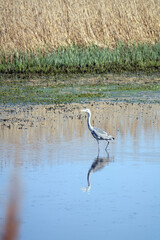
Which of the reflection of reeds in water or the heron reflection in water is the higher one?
the heron reflection in water

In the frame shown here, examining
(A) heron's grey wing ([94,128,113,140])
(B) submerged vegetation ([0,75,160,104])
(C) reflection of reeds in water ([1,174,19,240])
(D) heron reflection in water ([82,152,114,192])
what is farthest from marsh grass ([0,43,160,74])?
(C) reflection of reeds in water ([1,174,19,240])

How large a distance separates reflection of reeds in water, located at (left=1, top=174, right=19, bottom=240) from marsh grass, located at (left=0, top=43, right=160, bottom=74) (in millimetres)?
11359

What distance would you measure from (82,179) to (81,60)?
472 inches

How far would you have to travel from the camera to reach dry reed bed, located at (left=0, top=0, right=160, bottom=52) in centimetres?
2030

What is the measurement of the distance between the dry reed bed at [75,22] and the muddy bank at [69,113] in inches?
221

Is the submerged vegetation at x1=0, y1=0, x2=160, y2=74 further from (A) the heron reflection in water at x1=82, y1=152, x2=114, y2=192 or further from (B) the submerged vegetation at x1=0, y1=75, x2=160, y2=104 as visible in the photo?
(A) the heron reflection in water at x1=82, y1=152, x2=114, y2=192

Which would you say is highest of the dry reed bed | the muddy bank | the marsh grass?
the dry reed bed

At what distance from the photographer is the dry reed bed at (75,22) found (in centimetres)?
2030

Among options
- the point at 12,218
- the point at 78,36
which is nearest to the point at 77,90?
the point at 78,36

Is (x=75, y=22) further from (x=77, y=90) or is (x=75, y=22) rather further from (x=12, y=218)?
(x=12, y=218)

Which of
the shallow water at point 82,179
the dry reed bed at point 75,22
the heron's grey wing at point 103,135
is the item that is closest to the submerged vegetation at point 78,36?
the dry reed bed at point 75,22

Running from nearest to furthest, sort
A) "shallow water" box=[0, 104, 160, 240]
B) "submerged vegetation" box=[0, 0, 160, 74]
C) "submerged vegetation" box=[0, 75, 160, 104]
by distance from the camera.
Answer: "shallow water" box=[0, 104, 160, 240] < "submerged vegetation" box=[0, 75, 160, 104] < "submerged vegetation" box=[0, 0, 160, 74]

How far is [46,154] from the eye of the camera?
995 cm

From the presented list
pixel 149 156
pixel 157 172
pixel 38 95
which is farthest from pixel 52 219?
pixel 38 95
